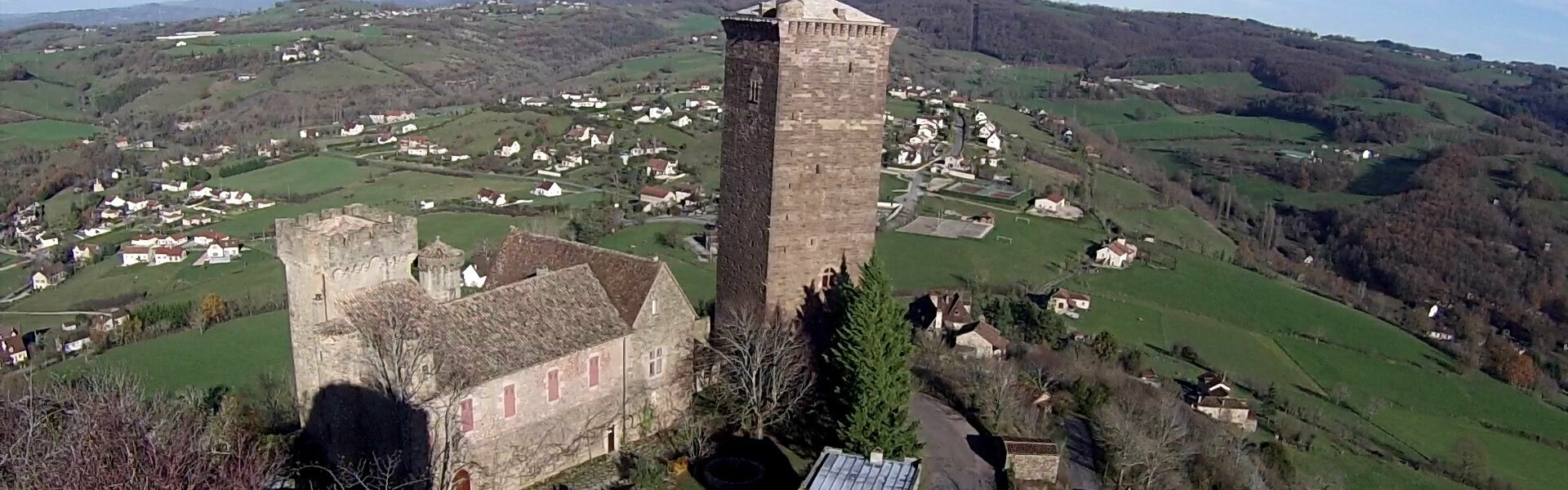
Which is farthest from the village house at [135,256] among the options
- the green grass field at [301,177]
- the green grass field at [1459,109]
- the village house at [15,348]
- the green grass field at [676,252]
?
the green grass field at [1459,109]

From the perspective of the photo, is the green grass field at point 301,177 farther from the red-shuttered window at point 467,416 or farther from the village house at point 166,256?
the red-shuttered window at point 467,416

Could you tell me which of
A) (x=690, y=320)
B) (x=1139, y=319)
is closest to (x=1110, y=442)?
(x=690, y=320)

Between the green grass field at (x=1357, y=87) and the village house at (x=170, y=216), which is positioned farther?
the green grass field at (x=1357, y=87)

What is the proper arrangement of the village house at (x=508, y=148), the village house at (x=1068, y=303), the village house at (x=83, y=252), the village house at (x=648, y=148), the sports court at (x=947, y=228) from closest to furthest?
the village house at (x=1068, y=303) → the sports court at (x=947, y=228) → the village house at (x=83, y=252) → the village house at (x=508, y=148) → the village house at (x=648, y=148)

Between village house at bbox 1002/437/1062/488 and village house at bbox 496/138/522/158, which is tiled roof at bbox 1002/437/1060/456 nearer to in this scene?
village house at bbox 1002/437/1062/488

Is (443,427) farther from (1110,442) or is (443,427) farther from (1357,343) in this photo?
(1357,343)

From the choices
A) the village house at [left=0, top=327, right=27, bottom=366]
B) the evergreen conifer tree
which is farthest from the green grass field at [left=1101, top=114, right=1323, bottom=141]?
the village house at [left=0, top=327, right=27, bottom=366]
